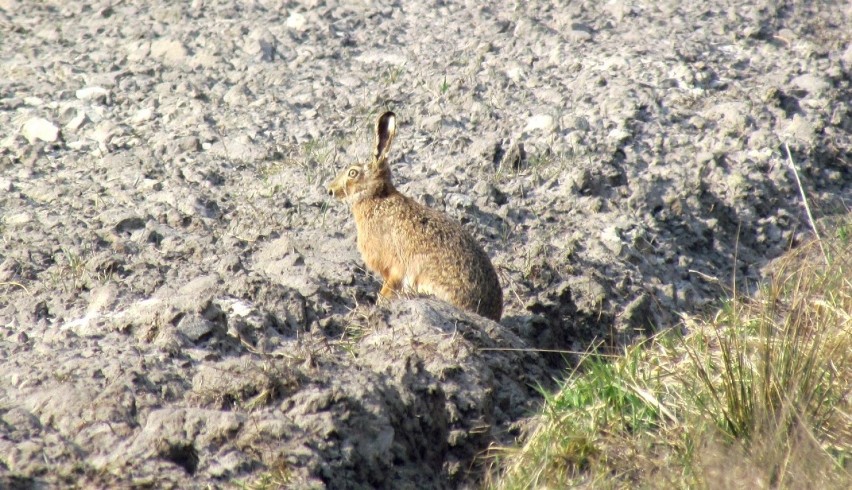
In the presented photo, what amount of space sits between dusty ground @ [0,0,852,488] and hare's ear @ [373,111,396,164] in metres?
0.53

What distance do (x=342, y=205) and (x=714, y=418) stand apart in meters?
3.46

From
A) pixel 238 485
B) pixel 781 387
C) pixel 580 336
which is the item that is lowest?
pixel 580 336

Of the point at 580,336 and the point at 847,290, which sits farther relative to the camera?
the point at 580,336

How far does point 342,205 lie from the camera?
7.12 meters

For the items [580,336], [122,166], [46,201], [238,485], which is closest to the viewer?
[238,485]

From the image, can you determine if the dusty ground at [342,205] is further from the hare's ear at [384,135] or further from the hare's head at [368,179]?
the hare's ear at [384,135]

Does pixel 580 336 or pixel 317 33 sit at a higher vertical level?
pixel 317 33

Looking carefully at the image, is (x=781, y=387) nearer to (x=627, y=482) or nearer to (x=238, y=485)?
(x=627, y=482)

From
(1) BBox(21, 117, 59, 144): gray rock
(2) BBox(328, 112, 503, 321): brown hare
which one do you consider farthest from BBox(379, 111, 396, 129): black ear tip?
(1) BBox(21, 117, 59, 144): gray rock

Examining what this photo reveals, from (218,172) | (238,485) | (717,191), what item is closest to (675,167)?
(717,191)

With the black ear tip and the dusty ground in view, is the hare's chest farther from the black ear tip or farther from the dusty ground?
the black ear tip

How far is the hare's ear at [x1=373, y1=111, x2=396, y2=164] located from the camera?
21.5 ft

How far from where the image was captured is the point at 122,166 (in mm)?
7184

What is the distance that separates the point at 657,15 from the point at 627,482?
19.9ft
